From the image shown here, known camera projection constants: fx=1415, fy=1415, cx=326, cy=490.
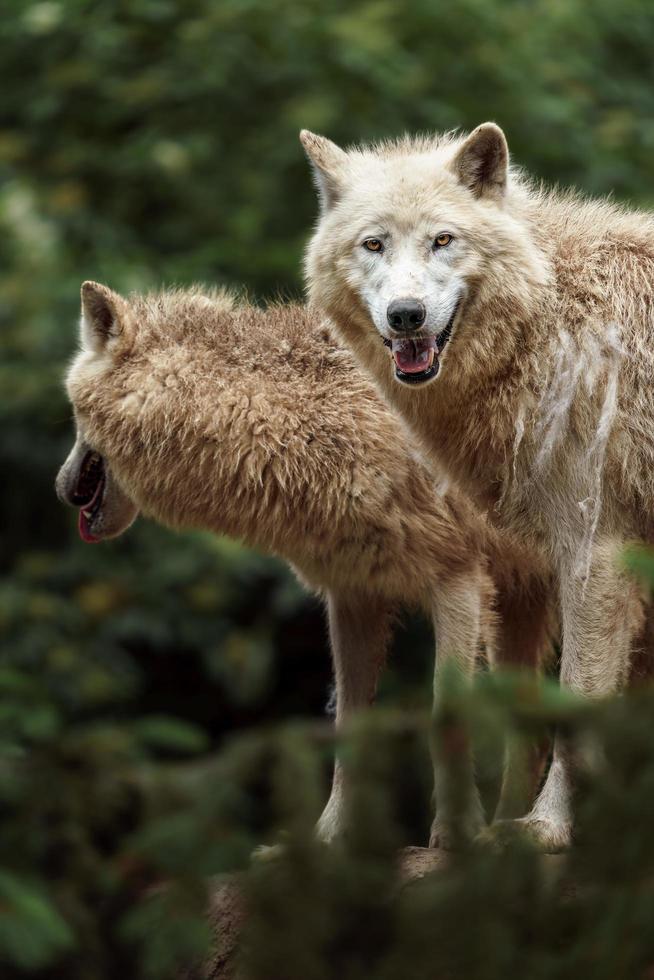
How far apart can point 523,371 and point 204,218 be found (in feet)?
20.3

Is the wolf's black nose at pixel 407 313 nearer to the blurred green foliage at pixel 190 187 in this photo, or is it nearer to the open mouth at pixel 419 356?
the open mouth at pixel 419 356

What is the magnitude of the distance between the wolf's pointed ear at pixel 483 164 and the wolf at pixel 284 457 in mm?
1090

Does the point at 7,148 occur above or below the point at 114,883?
above

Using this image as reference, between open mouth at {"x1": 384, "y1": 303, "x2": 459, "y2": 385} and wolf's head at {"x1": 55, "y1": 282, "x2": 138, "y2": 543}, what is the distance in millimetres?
1519

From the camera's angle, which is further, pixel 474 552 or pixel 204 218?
pixel 204 218

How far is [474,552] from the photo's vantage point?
606 centimetres

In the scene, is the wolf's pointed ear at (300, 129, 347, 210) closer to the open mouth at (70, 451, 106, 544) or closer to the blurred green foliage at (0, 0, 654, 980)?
the open mouth at (70, 451, 106, 544)

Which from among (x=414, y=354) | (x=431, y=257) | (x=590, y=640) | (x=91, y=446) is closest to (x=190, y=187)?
(x=91, y=446)

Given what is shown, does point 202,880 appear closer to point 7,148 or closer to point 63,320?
point 63,320

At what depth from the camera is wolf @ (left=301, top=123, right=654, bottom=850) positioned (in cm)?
506

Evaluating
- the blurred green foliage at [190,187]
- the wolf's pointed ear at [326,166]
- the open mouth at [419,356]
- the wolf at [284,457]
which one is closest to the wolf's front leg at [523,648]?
the wolf at [284,457]

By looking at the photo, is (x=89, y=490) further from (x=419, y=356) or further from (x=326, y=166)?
(x=419, y=356)

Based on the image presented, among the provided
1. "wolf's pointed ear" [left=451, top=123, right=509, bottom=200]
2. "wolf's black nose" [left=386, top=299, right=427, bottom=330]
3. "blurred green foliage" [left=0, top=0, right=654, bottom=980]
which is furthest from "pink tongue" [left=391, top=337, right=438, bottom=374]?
"blurred green foliage" [left=0, top=0, right=654, bottom=980]

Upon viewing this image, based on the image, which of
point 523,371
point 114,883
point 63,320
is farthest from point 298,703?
point 114,883
